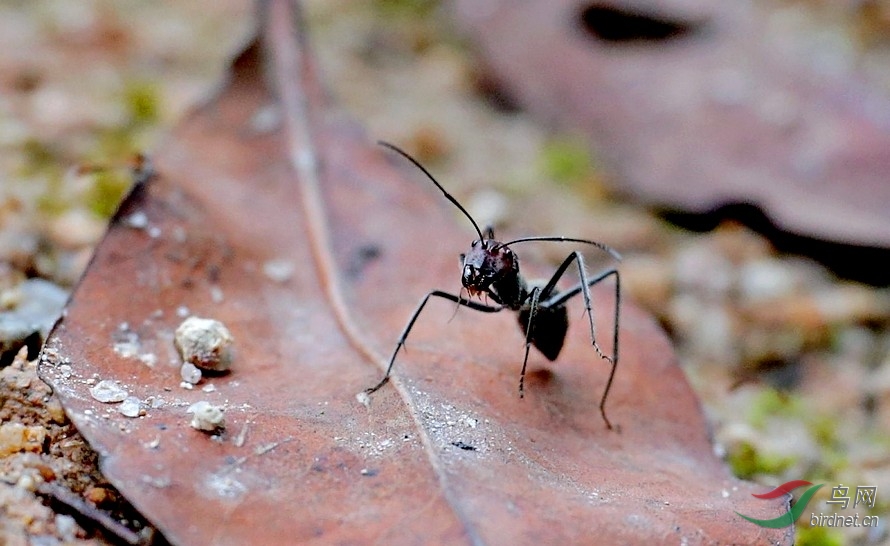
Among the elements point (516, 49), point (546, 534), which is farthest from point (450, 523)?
point (516, 49)

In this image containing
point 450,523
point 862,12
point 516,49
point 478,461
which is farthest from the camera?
point 862,12

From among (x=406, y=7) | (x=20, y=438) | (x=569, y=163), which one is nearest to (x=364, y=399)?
(x=20, y=438)

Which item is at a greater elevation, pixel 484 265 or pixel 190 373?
pixel 484 265

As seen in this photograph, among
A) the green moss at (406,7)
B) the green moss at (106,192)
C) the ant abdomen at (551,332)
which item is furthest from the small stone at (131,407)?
the green moss at (406,7)

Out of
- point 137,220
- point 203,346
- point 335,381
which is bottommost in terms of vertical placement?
point 335,381

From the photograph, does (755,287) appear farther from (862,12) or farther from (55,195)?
(55,195)

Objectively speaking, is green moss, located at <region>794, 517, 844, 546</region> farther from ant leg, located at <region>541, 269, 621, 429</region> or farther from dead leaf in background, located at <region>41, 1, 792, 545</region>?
ant leg, located at <region>541, 269, 621, 429</region>

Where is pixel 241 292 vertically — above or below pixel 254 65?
below

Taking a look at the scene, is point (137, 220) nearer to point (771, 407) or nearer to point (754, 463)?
point (754, 463)

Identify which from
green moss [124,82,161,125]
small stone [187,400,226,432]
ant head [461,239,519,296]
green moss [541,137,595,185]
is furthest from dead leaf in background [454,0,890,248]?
small stone [187,400,226,432]
